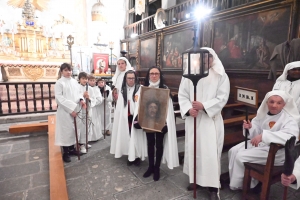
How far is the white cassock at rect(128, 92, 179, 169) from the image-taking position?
9.34ft

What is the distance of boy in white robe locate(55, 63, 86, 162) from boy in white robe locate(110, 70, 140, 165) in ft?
2.47

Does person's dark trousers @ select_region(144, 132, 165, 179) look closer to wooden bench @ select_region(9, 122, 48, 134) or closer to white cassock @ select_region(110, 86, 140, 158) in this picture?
white cassock @ select_region(110, 86, 140, 158)

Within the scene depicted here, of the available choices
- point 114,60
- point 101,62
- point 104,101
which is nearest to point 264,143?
point 104,101

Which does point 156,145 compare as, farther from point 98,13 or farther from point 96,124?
point 98,13

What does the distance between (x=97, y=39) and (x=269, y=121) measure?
11.7 metres

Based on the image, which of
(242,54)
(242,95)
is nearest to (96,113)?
(242,95)

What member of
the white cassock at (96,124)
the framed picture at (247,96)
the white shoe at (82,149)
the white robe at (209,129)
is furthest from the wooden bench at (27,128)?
the framed picture at (247,96)

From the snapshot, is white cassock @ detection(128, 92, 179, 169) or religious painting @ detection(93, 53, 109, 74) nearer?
white cassock @ detection(128, 92, 179, 169)

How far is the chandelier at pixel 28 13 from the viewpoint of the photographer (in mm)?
9509

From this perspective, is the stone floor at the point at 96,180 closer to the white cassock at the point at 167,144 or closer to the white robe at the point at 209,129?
the white cassock at the point at 167,144

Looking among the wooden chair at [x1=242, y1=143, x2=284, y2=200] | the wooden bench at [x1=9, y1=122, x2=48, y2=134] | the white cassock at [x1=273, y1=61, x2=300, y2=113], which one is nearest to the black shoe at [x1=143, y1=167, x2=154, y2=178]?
the wooden chair at [x1=242, y1=143, x2=284, y2=200]

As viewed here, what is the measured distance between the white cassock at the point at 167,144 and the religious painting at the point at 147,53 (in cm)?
696

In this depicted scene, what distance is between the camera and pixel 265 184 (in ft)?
6.66

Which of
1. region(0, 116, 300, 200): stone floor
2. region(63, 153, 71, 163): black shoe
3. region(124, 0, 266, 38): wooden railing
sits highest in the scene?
region(124, 0, 266, 38): wooden railing
